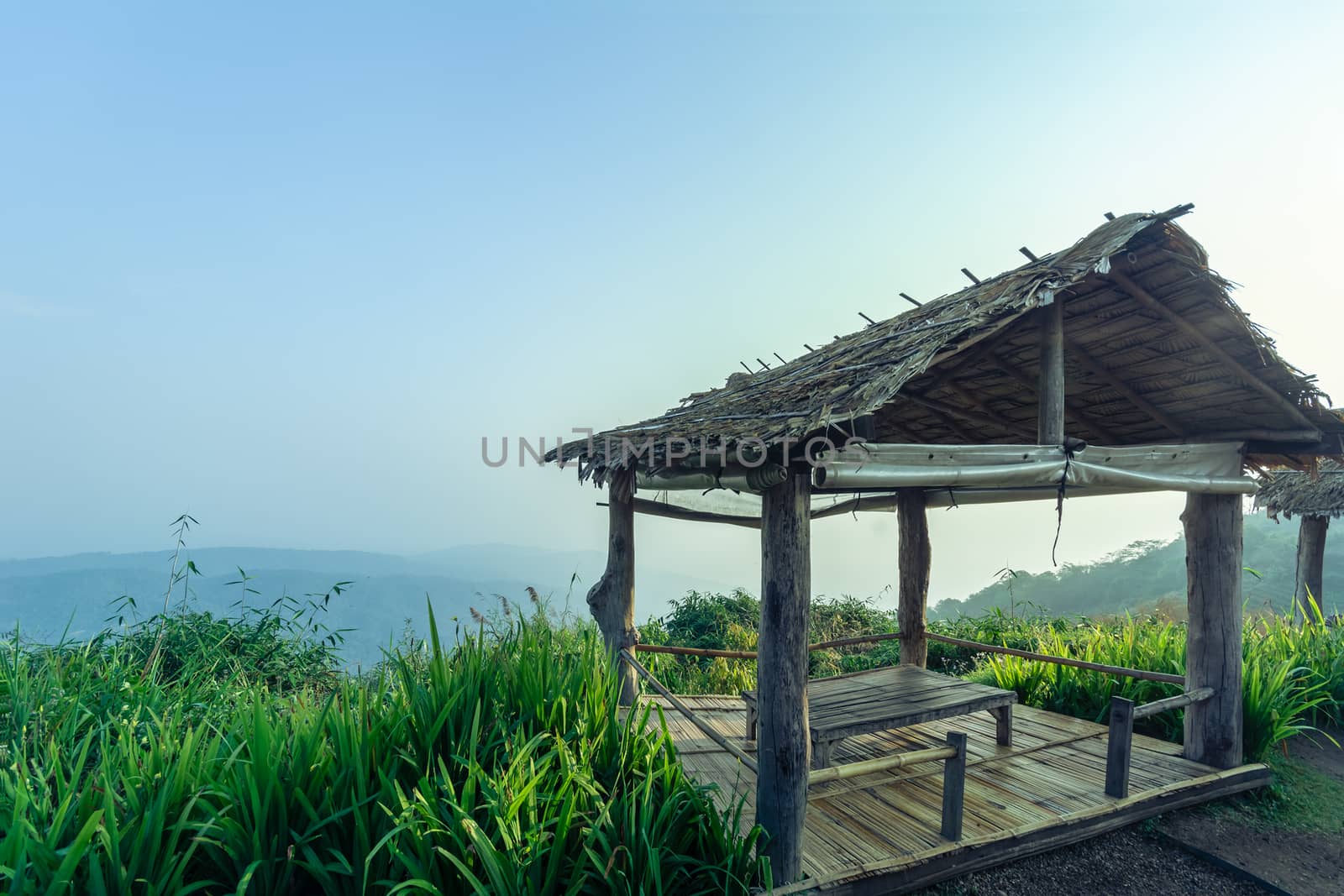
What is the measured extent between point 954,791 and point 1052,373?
244 centimetres

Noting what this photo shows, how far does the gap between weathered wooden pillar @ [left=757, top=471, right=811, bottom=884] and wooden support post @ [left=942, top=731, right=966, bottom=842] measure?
0.93m

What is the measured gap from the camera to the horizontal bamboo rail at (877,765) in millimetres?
3396

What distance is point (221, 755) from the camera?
3.15m

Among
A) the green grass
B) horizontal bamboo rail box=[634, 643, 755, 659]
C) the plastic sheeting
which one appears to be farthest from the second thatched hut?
horizontal bamboo rail box=[634, 643, 755, 659]

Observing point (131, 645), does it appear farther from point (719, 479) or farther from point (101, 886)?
point (719, 479)

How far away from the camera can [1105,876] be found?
3.69 metres

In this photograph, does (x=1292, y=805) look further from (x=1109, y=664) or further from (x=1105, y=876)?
(x=1105, y=876)

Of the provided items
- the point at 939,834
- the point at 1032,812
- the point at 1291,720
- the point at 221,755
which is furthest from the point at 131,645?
the point at 1291,720

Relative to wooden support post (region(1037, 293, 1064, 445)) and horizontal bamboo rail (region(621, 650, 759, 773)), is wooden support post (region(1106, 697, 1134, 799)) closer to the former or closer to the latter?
wooden support post (region(1037, 293, 1064, 445))

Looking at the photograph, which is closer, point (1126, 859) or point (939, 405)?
point (1126, 859)

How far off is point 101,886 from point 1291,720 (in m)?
8.27

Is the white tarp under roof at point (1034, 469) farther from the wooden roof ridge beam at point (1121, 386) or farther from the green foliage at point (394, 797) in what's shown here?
the green foliage at point (394, 797)

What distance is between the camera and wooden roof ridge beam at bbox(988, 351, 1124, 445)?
486 cm

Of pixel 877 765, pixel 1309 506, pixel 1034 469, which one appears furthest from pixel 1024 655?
pixel 1309 506
